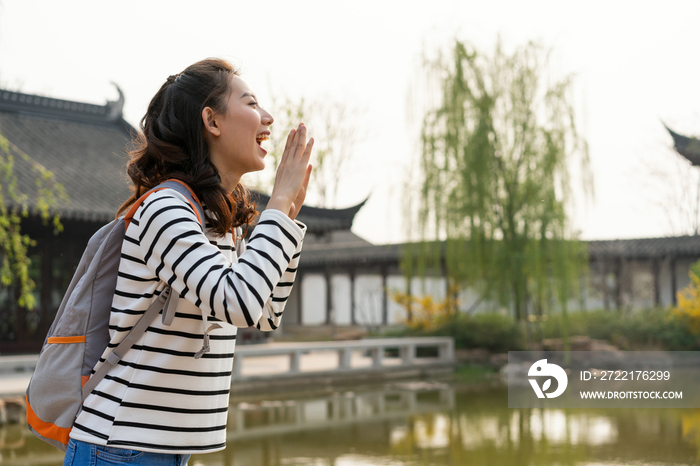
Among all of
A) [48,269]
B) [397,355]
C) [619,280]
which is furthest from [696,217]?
[48,269]

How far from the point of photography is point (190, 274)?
1057mm

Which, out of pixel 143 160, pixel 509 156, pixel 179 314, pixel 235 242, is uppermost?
pixel 509 156

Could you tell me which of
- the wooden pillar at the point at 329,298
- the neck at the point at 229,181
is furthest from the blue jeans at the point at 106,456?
the wooden pillar at the point at 329,298

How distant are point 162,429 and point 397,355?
1197cm

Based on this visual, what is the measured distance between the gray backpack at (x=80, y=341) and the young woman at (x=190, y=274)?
0.02 m

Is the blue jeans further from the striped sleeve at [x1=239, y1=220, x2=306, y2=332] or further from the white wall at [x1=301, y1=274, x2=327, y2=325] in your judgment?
the white wall at [x1=301, y1=274, x2=327, y2=325]

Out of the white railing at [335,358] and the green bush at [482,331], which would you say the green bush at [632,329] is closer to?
the green bush at [482,331]

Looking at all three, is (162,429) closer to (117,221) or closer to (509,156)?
(117,221)

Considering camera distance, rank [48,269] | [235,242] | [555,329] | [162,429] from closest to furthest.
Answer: [162,429]
[235,242]
[48,269]
[555,329]

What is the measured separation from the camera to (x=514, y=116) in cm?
1136

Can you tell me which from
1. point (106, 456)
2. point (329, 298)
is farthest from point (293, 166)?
point (329, 298)

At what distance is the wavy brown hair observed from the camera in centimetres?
121

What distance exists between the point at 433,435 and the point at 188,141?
4941 millimetres

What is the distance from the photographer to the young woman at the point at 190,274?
107cm
